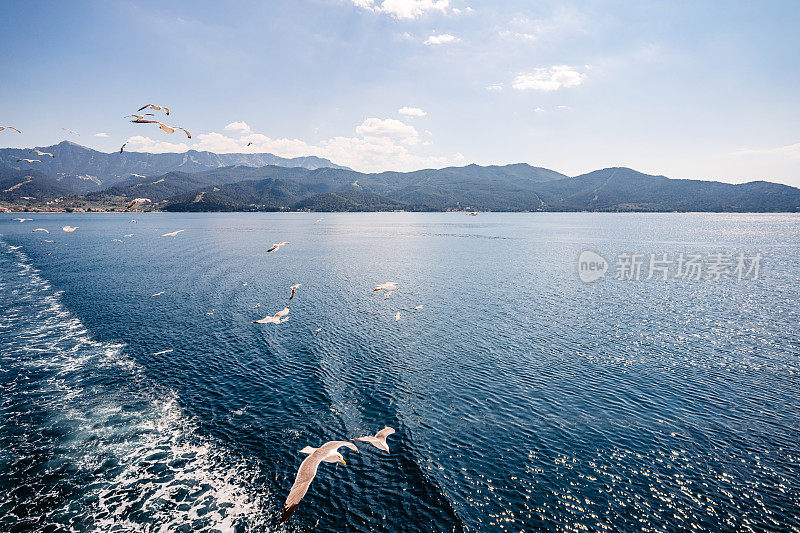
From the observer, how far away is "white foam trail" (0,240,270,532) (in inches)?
715

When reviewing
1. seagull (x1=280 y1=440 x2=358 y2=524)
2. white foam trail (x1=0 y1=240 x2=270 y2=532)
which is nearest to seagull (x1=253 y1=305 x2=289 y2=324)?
white foam trail (x1=0 y1=240 x2=270 y2=532)

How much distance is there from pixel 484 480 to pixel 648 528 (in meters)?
8.23

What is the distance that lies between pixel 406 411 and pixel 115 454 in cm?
1951

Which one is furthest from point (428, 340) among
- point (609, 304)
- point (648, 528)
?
point (609, 304)

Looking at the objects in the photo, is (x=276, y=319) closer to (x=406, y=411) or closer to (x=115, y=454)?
(x=115, y=454)

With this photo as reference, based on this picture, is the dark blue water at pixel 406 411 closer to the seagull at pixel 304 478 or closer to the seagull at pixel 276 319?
the seagull at pixel 276 319

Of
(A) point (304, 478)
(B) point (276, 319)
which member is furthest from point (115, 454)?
(B) point (276, 319)

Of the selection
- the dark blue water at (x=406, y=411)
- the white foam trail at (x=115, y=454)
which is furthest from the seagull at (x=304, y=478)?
the white foam trail at (x=115, y=454)

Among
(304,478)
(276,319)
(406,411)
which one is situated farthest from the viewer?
(276,319)

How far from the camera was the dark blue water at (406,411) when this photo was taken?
1902 centimetres

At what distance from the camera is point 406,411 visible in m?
27.7

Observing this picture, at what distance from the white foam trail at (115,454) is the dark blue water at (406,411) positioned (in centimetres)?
12

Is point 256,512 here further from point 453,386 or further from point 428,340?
point 428,340

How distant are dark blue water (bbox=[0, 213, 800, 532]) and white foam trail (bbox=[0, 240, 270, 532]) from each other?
120mm
